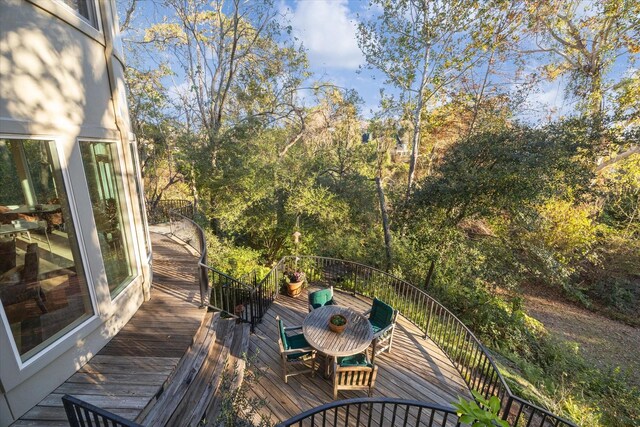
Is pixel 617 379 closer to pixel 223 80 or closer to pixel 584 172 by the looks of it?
pixel 584 172

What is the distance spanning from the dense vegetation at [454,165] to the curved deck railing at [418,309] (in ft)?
3.32

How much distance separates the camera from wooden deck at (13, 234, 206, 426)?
2801mm

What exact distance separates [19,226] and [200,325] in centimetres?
262

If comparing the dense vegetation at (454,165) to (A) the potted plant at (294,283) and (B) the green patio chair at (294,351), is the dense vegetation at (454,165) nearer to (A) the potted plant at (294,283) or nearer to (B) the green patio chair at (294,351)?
(A) the potted plant at (294,283)

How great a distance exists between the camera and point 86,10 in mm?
3525

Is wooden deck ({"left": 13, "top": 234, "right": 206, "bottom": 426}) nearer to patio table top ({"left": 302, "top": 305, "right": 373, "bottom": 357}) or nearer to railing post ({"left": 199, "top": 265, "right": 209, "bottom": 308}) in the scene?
railing post ({"left": 199, "top": 265, "right": 209, "bottom": 308})

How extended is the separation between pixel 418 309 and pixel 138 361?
6015mm

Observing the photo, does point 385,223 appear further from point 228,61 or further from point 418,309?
point 228,61

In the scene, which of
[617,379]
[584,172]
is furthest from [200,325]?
[617,379]

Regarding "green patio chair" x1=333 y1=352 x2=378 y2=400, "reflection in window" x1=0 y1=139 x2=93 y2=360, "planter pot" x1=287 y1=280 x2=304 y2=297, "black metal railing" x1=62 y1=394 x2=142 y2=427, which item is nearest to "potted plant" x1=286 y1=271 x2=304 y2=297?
"planter pot" x1=287 y1=280 x2=304 y2=297

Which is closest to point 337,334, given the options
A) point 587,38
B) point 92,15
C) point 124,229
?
point 124,229

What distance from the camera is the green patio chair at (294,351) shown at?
4.46 metres

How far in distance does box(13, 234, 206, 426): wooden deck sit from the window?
178 inches

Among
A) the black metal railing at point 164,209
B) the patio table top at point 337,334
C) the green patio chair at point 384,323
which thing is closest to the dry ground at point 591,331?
the green patio chair at point 384,323
